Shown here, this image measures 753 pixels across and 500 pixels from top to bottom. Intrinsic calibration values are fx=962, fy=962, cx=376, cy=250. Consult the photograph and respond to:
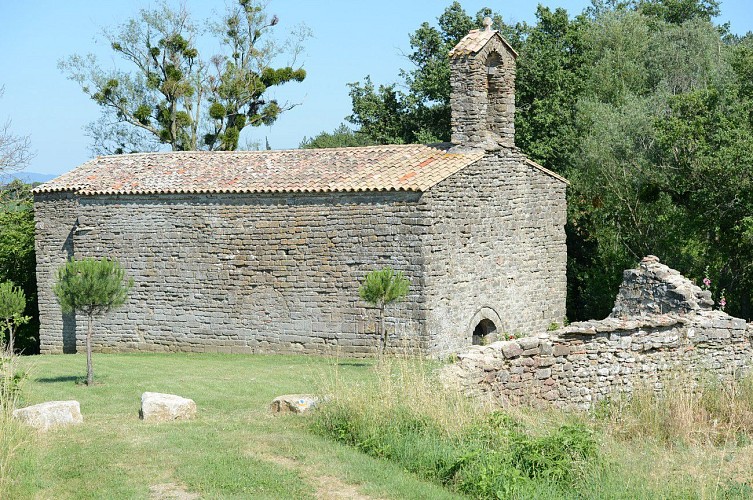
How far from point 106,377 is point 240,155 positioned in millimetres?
8177

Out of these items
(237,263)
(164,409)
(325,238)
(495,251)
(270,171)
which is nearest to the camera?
(164,409)

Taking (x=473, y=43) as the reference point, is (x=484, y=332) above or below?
below

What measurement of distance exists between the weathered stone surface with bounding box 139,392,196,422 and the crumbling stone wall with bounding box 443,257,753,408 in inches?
134

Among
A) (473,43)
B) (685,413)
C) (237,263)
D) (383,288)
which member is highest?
(473,43)

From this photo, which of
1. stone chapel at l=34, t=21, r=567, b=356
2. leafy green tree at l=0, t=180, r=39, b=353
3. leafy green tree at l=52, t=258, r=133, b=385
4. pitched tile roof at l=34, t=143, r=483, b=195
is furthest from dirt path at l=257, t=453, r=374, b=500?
leafy green tree at l=0, t=180, r=39, b=353

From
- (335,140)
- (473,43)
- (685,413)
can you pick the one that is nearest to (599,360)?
(685,413)

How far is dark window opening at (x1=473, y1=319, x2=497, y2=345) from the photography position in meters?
21.7

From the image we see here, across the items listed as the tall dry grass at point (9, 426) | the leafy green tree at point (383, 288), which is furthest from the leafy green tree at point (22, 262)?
the tall dry grass at point (9, 426)

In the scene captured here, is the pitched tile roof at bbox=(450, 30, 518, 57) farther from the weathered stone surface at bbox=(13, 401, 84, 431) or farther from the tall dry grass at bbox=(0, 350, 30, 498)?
the weathered stone surface at bbox=(13, 401, 84, 431)

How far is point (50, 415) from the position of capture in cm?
1173

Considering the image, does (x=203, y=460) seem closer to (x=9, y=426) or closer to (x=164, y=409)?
(x=9, y=426)

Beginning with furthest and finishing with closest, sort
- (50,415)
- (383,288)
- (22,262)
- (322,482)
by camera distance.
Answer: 1. (22,262)
2. (383,288)
3. (50,415)
4. (322,482)

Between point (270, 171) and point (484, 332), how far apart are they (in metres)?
6.18

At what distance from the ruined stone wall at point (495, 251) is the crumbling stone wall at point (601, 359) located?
5986 millimetres
